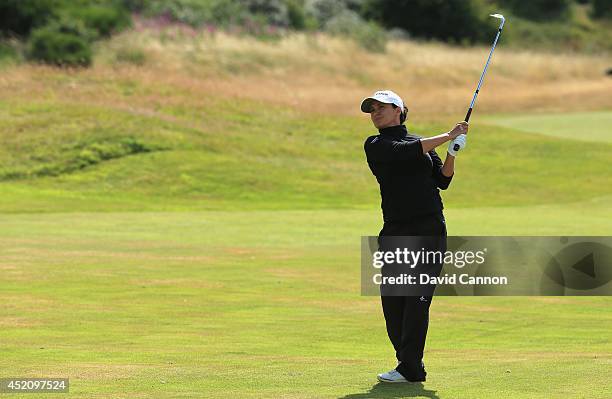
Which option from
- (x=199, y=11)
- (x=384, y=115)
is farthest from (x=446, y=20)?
(x=384, y=115)

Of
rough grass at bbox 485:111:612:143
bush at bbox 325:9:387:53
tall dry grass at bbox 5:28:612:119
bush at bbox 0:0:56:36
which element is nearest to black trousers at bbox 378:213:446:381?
tall dry grass at bbox 5:28:612:119

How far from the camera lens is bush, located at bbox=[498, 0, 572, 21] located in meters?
106

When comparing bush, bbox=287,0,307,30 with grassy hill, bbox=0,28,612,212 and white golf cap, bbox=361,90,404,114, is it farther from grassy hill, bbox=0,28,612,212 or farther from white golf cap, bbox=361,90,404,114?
white golf cap, bbox=361,90,404,114

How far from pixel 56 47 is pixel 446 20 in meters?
38.5

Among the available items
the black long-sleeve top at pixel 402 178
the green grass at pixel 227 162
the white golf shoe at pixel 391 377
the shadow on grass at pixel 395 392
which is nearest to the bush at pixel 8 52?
the green grass at pixel 227 162

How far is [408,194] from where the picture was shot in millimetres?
9250

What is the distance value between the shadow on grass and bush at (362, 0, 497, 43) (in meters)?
78.7

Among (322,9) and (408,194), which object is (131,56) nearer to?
(322,9)

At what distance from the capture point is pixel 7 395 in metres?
8.34

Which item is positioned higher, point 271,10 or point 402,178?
point 271,10

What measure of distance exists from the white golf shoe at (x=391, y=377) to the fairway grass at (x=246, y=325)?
10 cm

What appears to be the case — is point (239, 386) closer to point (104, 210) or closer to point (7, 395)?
point (7, 395)

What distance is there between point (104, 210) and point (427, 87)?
34.0m

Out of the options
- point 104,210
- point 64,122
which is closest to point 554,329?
point 104,210
